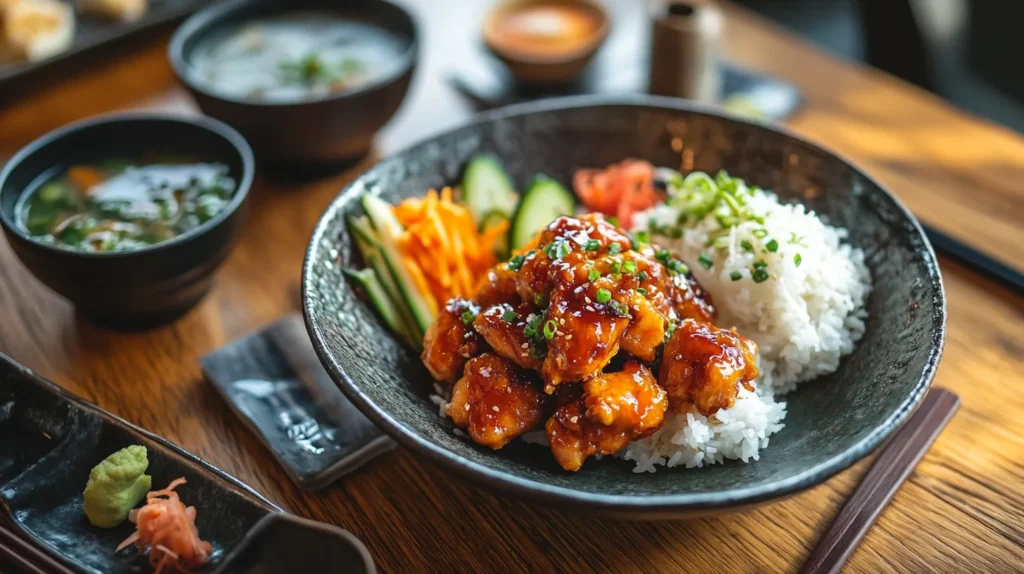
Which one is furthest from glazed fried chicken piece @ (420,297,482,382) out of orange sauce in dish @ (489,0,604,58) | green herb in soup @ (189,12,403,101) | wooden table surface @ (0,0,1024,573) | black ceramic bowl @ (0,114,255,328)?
orange sauce in dish @ (489,0,604,58)

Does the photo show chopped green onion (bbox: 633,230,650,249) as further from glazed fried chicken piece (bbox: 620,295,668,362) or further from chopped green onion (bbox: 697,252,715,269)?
glazed fried chicken piece (bbox: 620,295,668,362)

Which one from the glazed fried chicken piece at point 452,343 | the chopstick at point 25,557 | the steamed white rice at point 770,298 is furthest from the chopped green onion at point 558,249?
the chopstick at point 25,557

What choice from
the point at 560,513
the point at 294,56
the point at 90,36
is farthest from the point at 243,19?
the point at 560,513

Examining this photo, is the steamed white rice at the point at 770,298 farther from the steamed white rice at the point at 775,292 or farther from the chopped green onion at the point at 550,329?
the chopped green onion at the point at 550,329

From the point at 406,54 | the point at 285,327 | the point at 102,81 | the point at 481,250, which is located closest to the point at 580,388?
the point at 481,250

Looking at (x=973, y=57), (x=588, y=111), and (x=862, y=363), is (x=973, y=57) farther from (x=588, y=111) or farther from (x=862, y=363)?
(x=862, y=363)
